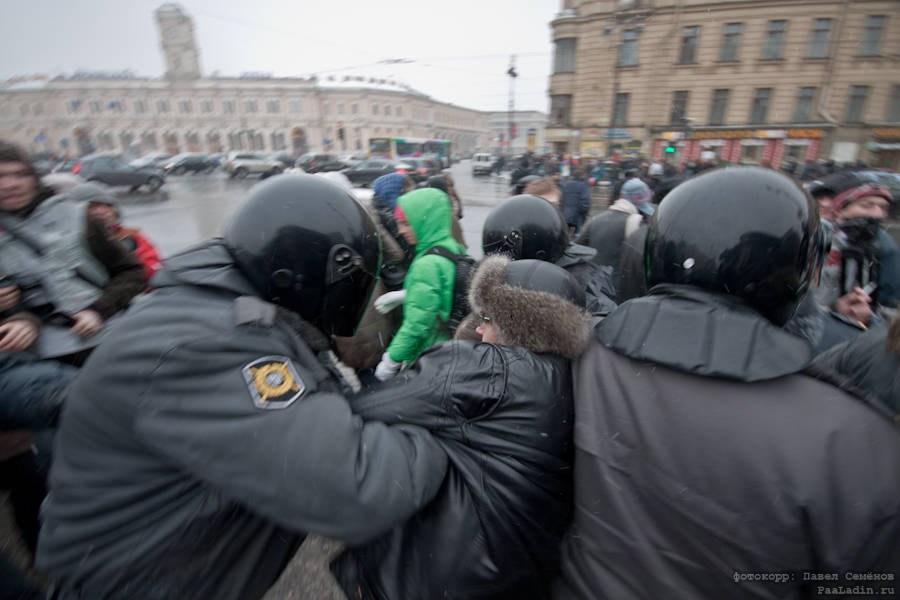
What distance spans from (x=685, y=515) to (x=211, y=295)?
1.24 metres

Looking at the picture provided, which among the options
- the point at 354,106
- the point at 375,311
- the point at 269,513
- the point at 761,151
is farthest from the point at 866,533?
the point at 354,106

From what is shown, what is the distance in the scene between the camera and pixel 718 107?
26719 mm

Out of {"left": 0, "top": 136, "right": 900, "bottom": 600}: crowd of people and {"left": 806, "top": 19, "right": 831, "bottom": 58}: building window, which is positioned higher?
{"left": 806, "top": 19, "right": 831, "bottom": 58}: building window

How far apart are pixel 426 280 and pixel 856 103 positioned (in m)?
34.7

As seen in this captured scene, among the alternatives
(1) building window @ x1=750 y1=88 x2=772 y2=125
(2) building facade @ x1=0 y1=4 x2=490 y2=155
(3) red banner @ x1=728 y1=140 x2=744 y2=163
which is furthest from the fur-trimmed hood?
(2) building facade @ x1=0 y1=4 x2=490 y2=155

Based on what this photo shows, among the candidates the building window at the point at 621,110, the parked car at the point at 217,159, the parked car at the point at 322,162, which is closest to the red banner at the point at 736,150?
the building window at the point at 621,110

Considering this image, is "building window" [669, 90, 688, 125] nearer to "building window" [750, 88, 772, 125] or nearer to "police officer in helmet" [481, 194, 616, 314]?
"building window" [750, 88, 772, 125]

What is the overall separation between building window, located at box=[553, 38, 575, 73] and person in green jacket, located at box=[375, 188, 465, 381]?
33.1 meters

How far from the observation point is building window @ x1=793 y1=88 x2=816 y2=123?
24891 millimetres

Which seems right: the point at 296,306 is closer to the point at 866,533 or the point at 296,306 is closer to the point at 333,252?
the point at 333,252

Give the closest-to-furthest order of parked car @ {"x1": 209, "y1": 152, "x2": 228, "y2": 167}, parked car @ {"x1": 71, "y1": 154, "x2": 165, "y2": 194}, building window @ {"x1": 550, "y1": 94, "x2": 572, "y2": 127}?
parked car @ {"x1": 71, "y1": 154, "x2": 165, "y2": 194} < building window @ {"x1": 550, "y1": 94, "x2": 572, "y2": 127} < parked car @ {"x1": 209, "y1": 152, "x2": 228, "y2": 167}

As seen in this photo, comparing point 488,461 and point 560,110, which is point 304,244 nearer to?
point 488,461

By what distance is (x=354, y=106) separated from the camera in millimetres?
65688

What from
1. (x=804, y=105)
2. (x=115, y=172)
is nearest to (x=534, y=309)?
(x=115, y=172)
